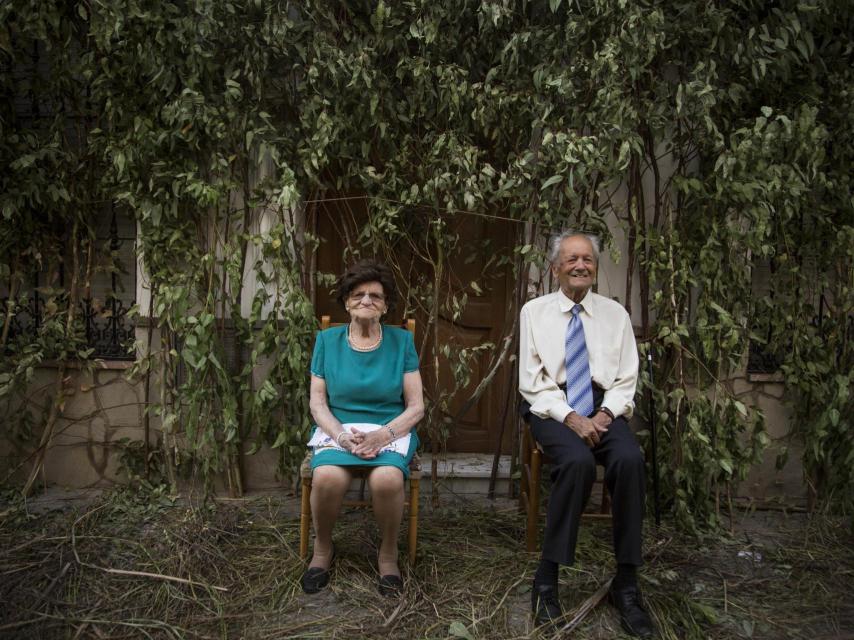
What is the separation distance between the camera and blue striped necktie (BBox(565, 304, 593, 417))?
2.69m

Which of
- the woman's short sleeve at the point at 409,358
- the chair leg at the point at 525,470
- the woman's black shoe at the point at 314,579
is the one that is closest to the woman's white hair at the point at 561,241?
the woman's short sleeve at the point at 409,358

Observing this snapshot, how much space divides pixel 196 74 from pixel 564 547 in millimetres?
2572

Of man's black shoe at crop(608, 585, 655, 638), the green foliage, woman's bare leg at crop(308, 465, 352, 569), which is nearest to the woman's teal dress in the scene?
woman's bare leg at crop(308, 465, 352, 569)

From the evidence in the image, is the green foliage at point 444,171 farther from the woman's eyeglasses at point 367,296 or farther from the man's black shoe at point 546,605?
the man's black shoe at point 546,605

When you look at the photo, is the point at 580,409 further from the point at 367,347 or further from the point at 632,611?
the point at 367,347

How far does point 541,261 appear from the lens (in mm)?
3074

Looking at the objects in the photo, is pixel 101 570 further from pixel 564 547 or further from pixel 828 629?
pixel 828 629

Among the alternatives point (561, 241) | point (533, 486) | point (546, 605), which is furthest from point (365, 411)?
point (561, 241)

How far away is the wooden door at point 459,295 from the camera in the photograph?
3.44m

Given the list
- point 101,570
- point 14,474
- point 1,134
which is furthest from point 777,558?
point 1,134

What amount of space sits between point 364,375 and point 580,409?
89 centimetres

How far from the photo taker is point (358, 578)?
2600mm

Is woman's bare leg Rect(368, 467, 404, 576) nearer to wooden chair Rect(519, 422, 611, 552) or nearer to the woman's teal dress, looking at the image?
the woman's teal dress

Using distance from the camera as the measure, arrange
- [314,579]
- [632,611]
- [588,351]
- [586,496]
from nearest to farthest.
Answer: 1. [632,611]
2. [586,496]
3. [314,579]
4. [588,351]
